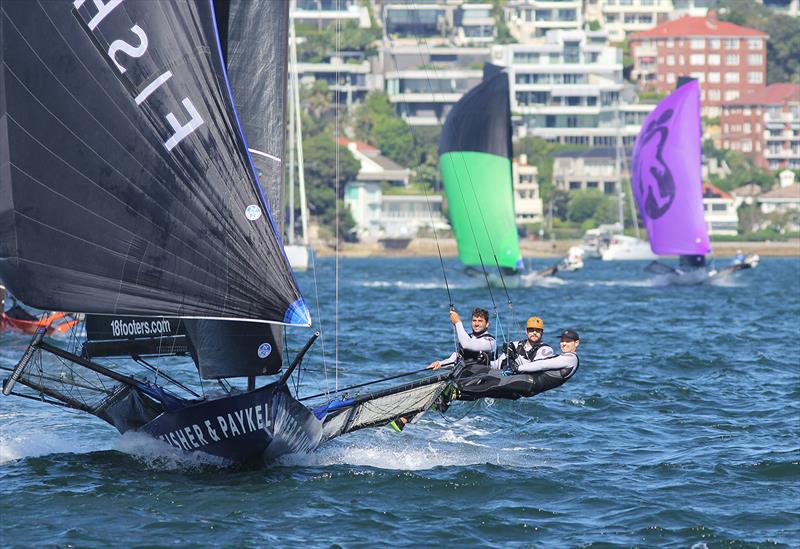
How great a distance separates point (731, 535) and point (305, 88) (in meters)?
145

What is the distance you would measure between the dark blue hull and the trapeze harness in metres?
1.65

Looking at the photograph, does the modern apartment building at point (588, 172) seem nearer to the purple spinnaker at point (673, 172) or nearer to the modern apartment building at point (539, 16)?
the modern apartment building at point (539, 16)

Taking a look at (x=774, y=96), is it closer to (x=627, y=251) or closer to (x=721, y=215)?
(x=721, y=215)

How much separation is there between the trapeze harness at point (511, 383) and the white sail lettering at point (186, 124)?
3861mm

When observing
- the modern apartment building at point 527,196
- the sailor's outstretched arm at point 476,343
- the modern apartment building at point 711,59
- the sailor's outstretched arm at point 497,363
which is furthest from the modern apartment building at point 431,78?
the sailor's outstretched arm at point 476,343

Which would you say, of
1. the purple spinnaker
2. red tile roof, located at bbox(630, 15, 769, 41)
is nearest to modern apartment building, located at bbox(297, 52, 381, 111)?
red tile roof, located at bbox(630, 15, 769, 41)

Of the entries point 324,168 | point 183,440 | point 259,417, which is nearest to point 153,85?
point 259,417

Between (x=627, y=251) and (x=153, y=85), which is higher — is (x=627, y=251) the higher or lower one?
the lower one

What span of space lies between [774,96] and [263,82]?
150893 mm

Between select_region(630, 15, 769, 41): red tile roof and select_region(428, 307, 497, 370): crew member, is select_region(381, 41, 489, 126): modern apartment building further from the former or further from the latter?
select_region(428, 307, 497, 370): crew member

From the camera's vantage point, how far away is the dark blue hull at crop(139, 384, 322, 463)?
45.4ft

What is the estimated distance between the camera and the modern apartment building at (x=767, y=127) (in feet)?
509

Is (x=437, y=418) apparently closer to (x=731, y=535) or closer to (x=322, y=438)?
(x=322, y=438)

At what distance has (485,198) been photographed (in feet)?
168
